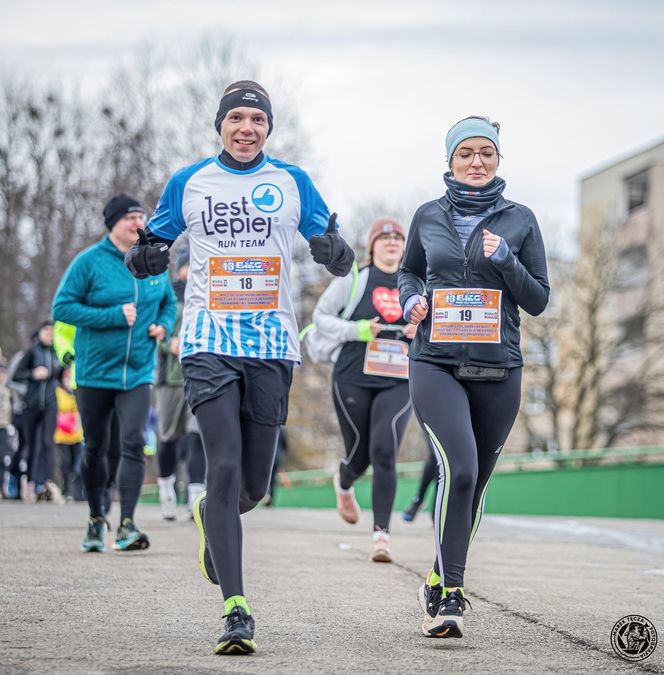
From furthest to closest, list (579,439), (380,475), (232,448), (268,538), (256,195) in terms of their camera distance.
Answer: (579,439) → (268,538) → (380,475) → (256,195) → (232,448)

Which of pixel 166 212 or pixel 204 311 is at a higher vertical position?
pixel 166 212

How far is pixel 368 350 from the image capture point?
9.62m

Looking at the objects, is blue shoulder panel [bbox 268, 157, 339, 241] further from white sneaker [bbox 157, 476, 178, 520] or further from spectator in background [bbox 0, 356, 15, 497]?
spectator in background [bbox 0, 356, 15, 497]

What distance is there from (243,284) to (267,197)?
0.41 metres

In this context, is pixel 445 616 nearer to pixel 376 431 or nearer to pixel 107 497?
pixel 376 431

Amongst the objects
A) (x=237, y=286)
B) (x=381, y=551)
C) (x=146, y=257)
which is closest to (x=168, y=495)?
(x=381, y=551)

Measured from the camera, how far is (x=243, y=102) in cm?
585

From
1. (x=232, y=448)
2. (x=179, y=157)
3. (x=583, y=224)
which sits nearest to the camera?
(x=232, y=448)

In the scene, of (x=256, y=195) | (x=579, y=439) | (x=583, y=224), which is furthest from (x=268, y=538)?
(x=583, y=224)

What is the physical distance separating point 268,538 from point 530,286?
538 centimetres

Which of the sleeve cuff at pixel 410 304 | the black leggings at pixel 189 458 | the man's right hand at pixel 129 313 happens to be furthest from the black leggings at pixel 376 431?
the sleeve cuff at pixel 410 304

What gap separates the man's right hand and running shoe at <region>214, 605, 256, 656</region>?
4083mm

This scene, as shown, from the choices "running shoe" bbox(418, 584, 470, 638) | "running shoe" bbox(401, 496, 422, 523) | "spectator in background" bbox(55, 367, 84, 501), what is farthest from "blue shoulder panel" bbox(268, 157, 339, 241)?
"spectator in background" bbox(55, 367, 84, 501)

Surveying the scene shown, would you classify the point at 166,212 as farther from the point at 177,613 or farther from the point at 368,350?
the point at 368,350
